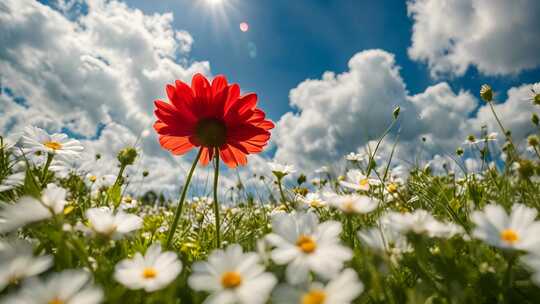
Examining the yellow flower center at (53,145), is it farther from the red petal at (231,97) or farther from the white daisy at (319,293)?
the white daisy at (319,293)

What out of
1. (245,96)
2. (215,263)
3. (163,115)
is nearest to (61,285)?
(215,263)

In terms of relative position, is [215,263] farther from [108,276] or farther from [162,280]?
[108,276]

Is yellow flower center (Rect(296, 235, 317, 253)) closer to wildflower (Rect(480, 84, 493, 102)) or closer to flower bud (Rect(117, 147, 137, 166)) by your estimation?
flower bud (Rect(117, 147, 137, 166))

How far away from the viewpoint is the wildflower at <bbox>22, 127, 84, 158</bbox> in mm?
1384

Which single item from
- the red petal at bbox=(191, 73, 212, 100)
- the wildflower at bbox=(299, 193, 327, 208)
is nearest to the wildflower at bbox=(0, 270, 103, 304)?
the red petal at bbox=(191, 73, 212, 100)

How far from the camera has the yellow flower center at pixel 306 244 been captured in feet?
2.65

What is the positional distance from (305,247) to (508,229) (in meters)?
0.45

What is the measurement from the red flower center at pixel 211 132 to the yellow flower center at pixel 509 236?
1.17 meters

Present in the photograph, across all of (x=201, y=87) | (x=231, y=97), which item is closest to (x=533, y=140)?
(x=231, y=97)

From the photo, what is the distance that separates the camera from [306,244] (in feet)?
2.68

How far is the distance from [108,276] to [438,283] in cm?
82

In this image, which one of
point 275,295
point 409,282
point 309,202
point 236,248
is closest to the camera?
point 275,295

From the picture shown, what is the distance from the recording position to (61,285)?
694mm

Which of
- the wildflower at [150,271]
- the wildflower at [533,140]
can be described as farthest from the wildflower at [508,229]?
the wildflower at [533,140]
